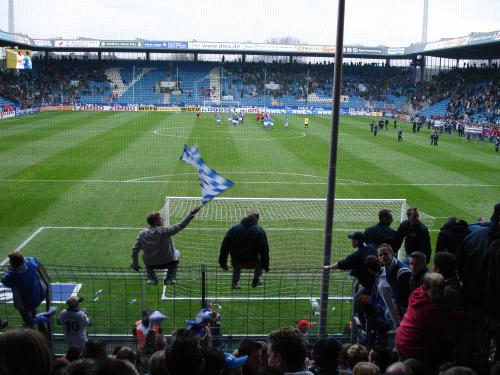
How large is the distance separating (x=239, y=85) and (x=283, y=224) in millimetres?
40220

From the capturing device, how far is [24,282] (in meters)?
5.63

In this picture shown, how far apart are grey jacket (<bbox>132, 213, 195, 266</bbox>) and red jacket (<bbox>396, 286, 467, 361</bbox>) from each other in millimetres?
3273

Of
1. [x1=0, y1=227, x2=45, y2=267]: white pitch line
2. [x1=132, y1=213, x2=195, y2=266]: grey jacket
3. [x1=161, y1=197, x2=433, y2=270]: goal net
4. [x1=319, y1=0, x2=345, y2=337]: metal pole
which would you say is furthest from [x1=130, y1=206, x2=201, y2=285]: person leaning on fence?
[x1=0, y1=227, x2=45, y2=267]: white pitch line

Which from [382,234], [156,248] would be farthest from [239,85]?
[382,234]

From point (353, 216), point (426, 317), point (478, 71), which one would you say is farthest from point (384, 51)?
point (426, 317)

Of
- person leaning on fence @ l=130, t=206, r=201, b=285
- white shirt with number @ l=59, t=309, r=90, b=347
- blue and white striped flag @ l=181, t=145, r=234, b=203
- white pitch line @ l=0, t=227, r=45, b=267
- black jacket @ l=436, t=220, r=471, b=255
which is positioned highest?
blue and white striped flag @ l=181, t=145, r=234, b=203

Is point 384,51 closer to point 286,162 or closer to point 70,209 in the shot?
point 286,162

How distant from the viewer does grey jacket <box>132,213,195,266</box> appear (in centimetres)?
643

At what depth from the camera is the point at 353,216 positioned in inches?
517

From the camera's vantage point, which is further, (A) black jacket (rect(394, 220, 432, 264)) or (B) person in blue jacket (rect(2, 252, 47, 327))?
(A) black jacket (rect(394, 220, 432, 264))

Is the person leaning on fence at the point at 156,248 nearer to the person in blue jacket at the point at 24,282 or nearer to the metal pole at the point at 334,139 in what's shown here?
the person in blue jacket at the point at 24,282

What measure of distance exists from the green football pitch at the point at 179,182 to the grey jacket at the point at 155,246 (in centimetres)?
74

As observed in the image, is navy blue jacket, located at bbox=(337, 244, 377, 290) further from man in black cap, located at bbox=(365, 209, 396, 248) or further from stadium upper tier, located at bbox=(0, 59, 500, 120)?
stadium upper tier, located at bbox=(0, 59, 500, 120)

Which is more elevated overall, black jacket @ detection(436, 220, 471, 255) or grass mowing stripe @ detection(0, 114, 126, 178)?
black jacket @ detection(436, 220, 471, 255)
